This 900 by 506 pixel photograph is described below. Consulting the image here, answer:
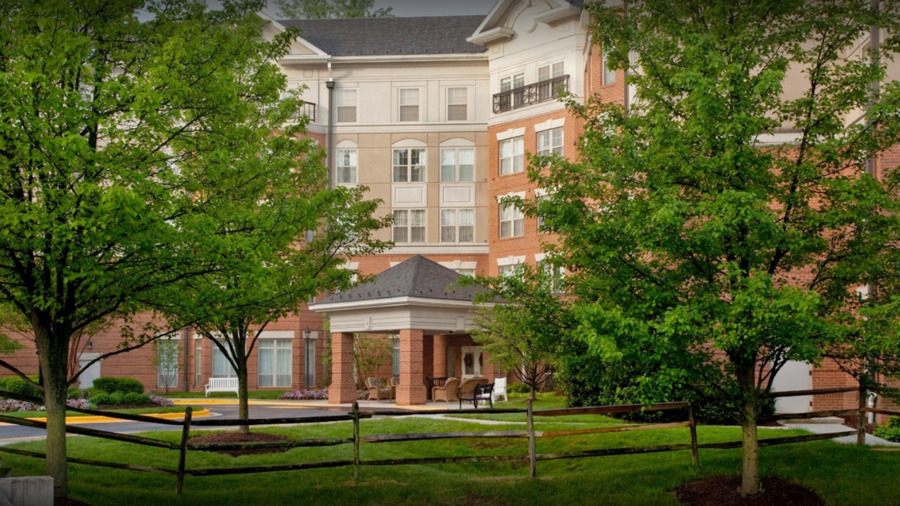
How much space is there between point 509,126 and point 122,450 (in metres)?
31.2

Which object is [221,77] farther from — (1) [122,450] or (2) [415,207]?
(2) [415,207]

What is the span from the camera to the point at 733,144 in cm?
1395

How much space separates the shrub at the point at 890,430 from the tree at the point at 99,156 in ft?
45.0

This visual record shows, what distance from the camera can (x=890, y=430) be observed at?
65.9 feet

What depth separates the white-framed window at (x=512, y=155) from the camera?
4712 cm

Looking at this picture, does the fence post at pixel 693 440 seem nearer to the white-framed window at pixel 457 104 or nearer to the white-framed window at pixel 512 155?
the white-framed window at pixel 512 155

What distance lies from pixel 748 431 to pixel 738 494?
962 mm

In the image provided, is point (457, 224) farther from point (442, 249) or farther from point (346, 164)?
point (346, 164)

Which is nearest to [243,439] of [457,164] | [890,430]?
[890,430]

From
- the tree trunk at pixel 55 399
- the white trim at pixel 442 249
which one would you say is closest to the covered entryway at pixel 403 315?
the white trim at pixel 442 249

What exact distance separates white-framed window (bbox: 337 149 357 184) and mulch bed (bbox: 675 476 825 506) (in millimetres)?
36548

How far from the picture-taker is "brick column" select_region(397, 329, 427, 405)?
34.2 m

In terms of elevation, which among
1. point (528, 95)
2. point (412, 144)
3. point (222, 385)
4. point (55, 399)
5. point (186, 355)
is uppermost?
point (528, 95)

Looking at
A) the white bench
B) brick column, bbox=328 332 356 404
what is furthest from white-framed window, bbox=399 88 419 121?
brick column, bbox=328 332 356 404
